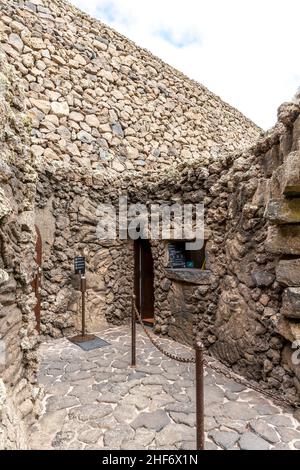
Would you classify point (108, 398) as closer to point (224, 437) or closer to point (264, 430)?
point (224, 437)

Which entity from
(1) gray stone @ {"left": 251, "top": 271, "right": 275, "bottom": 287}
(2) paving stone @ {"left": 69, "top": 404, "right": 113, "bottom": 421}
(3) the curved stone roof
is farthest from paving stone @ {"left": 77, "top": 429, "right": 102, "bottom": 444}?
(3) the curved stone roof

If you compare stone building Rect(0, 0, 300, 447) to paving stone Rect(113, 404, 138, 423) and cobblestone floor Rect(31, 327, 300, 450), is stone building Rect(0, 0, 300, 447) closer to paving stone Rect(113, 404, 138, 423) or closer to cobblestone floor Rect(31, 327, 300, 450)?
cobblestone floor Rect(31, 327, 300, 450)

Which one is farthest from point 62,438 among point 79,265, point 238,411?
point 79,265

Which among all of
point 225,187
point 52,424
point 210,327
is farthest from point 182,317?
point 52,424

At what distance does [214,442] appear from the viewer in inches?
103

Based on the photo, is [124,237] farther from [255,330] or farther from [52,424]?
[52,424]

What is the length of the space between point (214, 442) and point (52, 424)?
63.4 inches

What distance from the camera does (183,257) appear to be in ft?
18.7

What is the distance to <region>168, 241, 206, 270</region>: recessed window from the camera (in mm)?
5543

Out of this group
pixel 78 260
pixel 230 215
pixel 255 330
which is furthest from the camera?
pixel 78 260

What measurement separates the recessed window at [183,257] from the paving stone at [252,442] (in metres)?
3.03

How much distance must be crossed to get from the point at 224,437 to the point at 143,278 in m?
4.06

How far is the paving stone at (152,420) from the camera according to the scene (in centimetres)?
285
